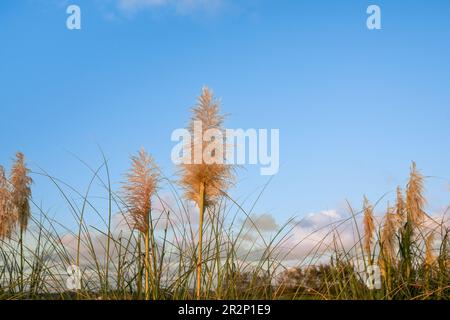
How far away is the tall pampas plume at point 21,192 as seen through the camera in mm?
7031

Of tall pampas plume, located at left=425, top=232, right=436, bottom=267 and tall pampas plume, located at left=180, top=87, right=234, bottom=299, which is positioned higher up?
tall pampas plume, located at left=180, top=87, right=234, bottom=299

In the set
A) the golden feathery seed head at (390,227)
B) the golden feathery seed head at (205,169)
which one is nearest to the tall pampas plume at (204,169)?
the golden feathery seed head at (205,169)

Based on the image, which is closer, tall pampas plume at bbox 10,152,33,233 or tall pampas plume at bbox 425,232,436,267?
tall pampas plume at bbox 425,232,436,267

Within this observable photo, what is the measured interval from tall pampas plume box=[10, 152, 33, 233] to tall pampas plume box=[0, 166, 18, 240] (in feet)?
0.24

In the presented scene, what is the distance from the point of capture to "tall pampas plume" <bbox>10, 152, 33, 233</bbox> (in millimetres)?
7031

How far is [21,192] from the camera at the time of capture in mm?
7250

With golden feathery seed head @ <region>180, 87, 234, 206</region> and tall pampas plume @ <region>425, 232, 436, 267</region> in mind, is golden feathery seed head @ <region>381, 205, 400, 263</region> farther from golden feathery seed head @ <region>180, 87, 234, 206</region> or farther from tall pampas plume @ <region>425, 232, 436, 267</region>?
golden feathery seed head @ <region>180, 87, 234, 206</region>

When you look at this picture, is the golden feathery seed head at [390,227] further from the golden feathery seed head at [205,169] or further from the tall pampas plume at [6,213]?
the tall pampas plume at [6,213]

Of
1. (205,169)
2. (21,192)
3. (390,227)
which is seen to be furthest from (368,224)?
A: (21,192)

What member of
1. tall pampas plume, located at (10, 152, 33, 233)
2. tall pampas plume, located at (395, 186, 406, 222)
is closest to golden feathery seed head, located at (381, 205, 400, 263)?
tall pampas plume, located at (395, 186, 406, 222)

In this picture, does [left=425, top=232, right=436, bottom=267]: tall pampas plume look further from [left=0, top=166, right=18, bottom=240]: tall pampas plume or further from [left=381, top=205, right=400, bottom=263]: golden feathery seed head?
[left=0, top=166, right=18, bottom=240]: tall pampas plume
